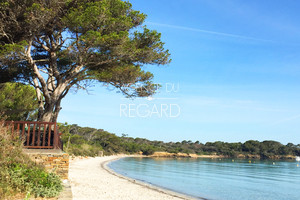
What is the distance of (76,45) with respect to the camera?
1065 centimetres

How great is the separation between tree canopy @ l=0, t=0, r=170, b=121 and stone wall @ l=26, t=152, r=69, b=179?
311 centimetres

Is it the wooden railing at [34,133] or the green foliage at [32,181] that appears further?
the wooden railing at [34,133]

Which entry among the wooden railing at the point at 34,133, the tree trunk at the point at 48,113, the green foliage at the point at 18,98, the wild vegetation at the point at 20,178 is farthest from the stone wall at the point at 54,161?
the green foliage at the point at 18,98

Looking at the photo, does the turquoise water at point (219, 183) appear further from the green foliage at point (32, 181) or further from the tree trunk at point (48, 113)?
the green foliage at point (32, 181)

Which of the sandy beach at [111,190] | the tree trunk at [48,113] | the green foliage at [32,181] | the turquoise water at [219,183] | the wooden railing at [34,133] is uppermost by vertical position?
the tree trunk at [48,113]

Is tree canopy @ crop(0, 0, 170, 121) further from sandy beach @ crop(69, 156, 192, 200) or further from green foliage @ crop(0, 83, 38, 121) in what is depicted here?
green foliage @ crop(0, 83, 38, 121)

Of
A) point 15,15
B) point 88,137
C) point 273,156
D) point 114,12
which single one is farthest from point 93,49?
point 273,156

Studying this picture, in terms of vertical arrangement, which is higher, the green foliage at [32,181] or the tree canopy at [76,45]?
the tree canopy at [76,45]

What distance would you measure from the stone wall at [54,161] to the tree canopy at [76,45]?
123 inches

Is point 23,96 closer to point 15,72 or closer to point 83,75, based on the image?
point 15,72

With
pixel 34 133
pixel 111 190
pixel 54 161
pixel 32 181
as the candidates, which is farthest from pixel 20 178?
pixel 111 190

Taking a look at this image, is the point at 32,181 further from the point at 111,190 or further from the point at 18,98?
the point at 18,98

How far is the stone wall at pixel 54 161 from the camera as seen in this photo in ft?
26.7

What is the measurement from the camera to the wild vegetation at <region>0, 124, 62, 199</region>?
584cm
